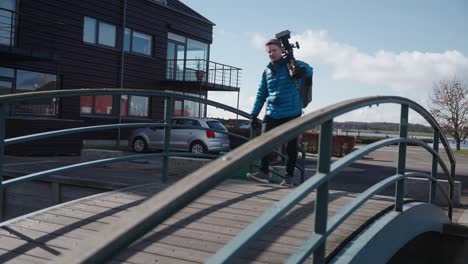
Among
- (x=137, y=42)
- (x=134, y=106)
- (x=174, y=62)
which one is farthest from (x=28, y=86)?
(x=174, y=62)

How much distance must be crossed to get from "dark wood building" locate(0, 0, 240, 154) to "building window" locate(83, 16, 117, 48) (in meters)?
0.04

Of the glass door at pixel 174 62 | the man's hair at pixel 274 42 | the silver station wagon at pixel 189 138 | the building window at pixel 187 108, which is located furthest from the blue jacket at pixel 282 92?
the building window at pixel 187 108

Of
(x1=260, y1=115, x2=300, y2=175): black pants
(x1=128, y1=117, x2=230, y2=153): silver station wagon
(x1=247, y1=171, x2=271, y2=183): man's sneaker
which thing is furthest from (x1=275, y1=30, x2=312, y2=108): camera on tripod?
(x1=128, y1=117, x2=230, y2=153): silver station wagon

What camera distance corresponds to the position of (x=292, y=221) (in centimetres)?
372

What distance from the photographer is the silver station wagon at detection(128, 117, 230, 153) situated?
16172mm

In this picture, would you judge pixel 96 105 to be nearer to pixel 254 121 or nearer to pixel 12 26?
pixel 12 26

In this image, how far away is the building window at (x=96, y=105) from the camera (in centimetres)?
1822

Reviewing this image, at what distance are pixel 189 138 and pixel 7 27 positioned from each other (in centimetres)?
653

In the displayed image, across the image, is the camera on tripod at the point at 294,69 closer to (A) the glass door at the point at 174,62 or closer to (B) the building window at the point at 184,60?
(B) the building window at the point at 184,60

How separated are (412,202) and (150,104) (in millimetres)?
17713

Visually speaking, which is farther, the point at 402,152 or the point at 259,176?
the point at 259,176

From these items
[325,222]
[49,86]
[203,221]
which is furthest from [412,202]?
[49,86]

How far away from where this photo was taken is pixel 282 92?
18.0 feet

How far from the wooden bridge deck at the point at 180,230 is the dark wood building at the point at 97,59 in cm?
1110
